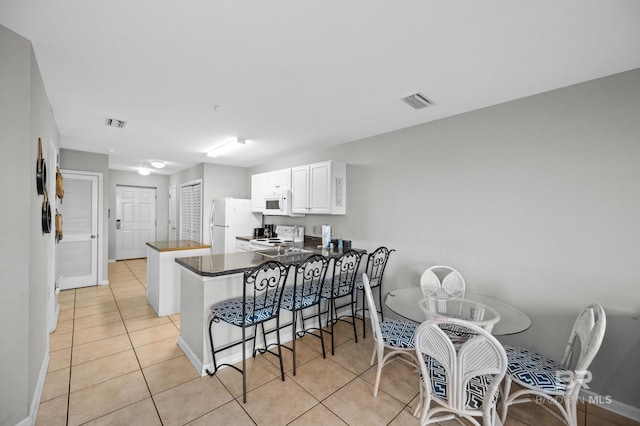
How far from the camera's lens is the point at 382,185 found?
3.53 m

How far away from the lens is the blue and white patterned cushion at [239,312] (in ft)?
6.88

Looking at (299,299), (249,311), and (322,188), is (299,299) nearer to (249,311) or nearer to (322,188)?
(249,311)

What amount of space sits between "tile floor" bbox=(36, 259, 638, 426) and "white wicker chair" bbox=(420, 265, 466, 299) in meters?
0.79

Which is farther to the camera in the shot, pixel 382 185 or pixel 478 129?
pixel 382 185

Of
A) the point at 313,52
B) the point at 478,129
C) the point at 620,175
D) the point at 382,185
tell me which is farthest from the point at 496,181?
the point at 313,52

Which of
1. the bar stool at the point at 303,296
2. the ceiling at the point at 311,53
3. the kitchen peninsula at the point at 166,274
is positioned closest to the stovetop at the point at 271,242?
the kitchen peninsula at the point at 166,274

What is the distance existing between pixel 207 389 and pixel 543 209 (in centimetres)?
327

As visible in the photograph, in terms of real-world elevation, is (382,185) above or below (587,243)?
above

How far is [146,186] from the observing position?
7.56m

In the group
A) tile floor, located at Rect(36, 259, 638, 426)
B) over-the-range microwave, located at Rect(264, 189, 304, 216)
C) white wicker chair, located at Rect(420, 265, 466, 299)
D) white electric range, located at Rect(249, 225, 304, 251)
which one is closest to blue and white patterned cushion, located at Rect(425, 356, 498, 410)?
tile floor, located at Rect(36, 259, 638, 426)

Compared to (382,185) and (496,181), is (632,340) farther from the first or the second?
(382,185)

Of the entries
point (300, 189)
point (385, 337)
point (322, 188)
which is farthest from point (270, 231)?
point (385, 337)

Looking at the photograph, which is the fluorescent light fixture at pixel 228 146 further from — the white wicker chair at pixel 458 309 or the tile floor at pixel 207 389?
the white wicker chair at pixel 458 309

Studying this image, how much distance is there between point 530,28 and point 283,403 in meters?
3.03
